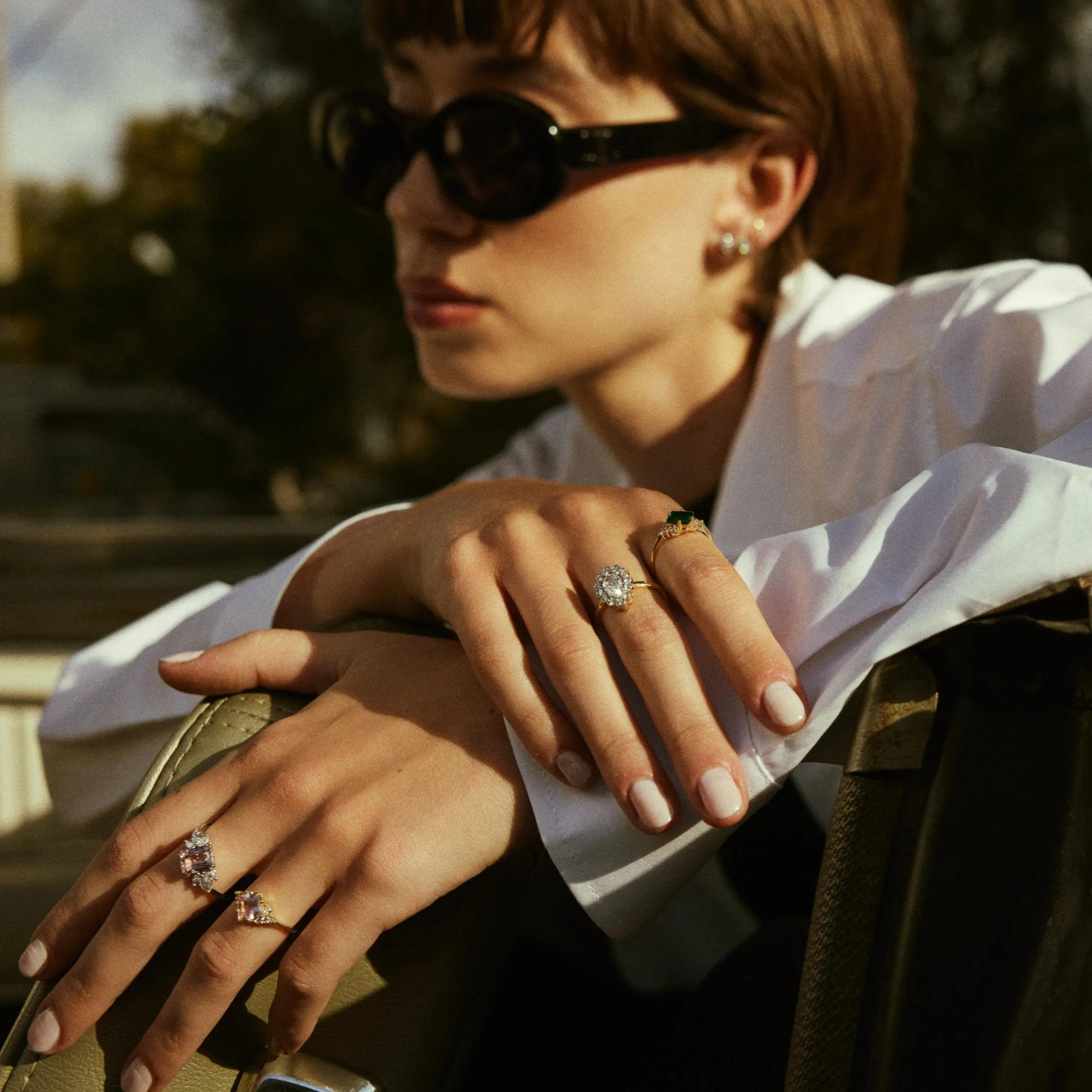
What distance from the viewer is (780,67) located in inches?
75.0

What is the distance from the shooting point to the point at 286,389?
15.9m

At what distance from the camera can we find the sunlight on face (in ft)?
5.95

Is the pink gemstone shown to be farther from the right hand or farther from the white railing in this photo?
the white railing

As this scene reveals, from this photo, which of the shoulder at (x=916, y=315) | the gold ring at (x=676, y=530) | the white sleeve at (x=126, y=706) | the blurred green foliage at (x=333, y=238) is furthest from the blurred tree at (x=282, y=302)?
the gold ring at (x=676, y=530)

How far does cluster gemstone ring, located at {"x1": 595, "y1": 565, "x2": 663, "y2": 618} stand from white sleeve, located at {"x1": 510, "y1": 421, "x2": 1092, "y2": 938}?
0.05 meters

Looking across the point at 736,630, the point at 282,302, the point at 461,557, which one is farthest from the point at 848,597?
the point at 282,302

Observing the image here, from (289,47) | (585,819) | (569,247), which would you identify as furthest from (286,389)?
(585,819)

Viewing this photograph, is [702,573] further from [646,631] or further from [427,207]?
[427,207]

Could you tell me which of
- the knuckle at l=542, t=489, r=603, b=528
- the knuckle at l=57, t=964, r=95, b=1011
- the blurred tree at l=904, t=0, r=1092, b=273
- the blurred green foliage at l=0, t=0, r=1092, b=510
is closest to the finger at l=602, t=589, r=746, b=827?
the knuckle at l=542, t=489, r=603, b=528

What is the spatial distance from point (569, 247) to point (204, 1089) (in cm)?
138

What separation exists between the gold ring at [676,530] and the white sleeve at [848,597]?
1.7 inches

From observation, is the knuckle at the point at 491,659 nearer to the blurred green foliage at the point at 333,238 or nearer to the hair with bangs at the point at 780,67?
the hair with bangs at the point at 780,67

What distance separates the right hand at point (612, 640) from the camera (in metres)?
0.84

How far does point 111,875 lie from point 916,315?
1320 mm
